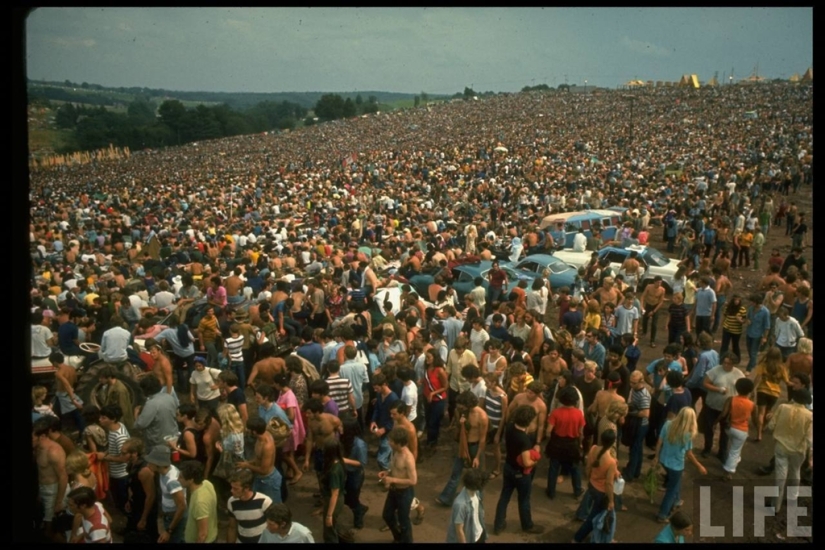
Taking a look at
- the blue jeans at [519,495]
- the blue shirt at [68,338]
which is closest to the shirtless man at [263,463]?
the blue jeans at [519,495]

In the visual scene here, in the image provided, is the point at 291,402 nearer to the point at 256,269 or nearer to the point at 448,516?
the point at 448,516

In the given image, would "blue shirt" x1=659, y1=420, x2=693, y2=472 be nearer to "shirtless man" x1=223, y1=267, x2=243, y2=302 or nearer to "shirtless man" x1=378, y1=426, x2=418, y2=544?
"shirtless man" x1=378, y1=426, x2=418, y2=544

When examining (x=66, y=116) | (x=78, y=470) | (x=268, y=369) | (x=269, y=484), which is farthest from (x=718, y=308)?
(x=66, y=116)

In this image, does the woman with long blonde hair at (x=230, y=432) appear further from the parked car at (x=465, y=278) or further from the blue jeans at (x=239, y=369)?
the parked car at (x=465, y=278)

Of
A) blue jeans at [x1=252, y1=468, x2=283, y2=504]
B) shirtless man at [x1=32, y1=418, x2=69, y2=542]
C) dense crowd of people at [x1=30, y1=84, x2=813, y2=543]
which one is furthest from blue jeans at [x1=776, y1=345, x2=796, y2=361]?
shirtless man at [x1=32, y1=418, x2=69, y2=542]

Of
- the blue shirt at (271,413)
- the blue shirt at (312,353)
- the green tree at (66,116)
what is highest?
the green tree at (66,116)

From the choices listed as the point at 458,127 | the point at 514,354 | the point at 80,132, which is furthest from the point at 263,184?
the point at 80,132

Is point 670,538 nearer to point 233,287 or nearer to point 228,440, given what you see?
point 228,440
